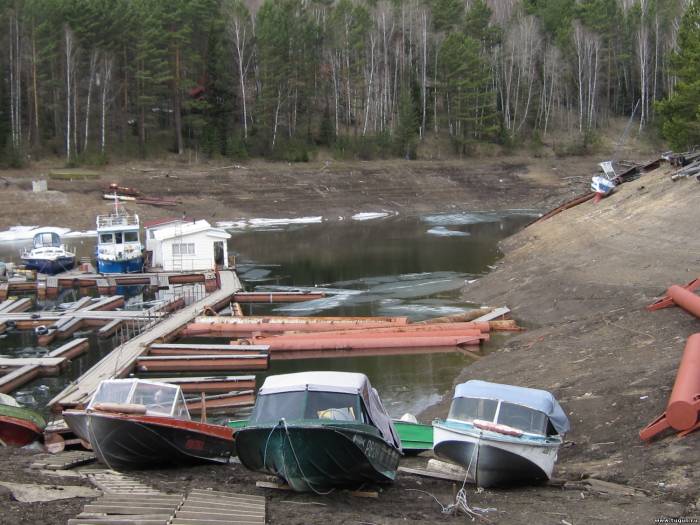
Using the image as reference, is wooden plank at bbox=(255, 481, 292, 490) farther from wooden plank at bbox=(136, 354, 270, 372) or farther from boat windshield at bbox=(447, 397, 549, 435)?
wooden plank at bbox=(136, 354, 270, 372)

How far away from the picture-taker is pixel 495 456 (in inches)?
549

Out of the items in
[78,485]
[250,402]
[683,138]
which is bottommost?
[250,402]

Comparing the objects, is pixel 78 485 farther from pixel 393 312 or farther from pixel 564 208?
pixel 564 208

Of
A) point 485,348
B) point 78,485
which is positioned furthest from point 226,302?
point 78,485

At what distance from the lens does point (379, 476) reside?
1394 cm

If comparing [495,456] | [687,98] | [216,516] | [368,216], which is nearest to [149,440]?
[216,516]

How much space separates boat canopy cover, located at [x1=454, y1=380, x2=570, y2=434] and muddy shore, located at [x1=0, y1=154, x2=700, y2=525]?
987 millimetres

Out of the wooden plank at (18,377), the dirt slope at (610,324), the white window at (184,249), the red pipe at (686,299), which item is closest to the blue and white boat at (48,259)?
the white window at (184,249)

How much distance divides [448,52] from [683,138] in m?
46.0

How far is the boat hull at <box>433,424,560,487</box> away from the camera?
1382cm

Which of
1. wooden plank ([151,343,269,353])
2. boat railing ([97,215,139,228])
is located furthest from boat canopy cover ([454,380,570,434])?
boat railing ([97,215,139,228])

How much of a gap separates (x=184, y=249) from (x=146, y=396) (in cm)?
3242

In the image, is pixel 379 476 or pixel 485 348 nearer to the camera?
pixel 379 476

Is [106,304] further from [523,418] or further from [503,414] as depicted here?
[523,418]
